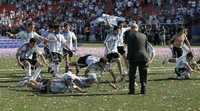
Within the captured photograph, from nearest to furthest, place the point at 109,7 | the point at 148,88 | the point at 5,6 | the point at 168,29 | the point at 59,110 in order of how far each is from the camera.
→ 1. the point at 59,110
2. the point at 148,88
3. the point at 168,29
4. the point at 109,7
5. the point at 5,6

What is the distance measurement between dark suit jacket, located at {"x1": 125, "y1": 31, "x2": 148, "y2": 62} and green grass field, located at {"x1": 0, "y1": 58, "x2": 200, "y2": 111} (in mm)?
955

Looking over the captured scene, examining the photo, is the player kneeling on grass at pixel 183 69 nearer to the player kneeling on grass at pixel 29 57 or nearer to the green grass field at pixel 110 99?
the green grass field at pixel 110 99

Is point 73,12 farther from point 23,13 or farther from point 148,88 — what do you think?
point 148,88

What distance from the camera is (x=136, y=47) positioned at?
17.7 meters

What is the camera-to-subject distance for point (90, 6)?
6156 cm

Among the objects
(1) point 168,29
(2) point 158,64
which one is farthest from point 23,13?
(2) point 158,64

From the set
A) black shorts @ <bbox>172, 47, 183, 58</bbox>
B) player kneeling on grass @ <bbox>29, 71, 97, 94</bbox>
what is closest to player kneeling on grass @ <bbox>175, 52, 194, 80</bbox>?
black shorts @ <bbox>172, 47, 183, 58</bbox>

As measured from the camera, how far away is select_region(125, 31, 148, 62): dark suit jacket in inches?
695

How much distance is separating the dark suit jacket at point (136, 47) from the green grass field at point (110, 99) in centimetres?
96

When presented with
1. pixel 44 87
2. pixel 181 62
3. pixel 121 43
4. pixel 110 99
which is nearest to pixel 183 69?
pixel 181 62

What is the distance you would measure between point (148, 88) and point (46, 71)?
753 cm

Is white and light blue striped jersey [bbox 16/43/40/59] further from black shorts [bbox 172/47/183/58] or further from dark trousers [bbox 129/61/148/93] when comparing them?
black shorts [bbox 172/47/183/58]

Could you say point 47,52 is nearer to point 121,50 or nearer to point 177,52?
point 121,50

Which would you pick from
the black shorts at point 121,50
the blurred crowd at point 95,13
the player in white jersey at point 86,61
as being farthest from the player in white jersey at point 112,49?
the blurred crowd at point 95,13
